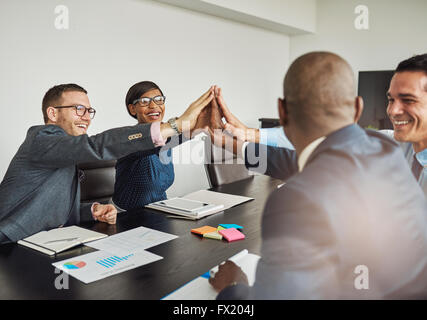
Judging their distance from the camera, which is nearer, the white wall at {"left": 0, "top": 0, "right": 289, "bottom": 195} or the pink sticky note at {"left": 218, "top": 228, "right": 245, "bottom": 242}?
the pink sticky note at {"left": 218, "top": 228, "right": 245, "bottom": 242}

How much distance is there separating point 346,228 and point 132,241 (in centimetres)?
104

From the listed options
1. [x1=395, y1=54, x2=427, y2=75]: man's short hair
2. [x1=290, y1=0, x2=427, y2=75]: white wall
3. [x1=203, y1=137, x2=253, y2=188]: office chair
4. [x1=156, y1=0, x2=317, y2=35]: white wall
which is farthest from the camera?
[x1=290, y1=0, x2=427, y2=75]: white wall

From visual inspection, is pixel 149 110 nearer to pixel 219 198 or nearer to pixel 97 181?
pixel 97 181

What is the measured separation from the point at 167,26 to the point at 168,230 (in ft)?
9.81

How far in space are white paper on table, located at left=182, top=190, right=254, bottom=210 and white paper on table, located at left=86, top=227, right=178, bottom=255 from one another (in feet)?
1.85

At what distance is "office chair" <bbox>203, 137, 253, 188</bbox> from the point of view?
298 cm

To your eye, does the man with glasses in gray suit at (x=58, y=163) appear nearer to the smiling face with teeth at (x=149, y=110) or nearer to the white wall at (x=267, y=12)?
the smiling face with teeth at (x=149, y=110)

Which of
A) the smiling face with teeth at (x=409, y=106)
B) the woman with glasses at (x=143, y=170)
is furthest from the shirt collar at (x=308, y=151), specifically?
the woman with glasses at (x=143, y=170)

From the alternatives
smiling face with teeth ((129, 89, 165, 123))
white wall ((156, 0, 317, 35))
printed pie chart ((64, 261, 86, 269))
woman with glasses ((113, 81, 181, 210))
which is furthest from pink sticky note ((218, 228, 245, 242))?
white wall ((156, 0, 317, 35))

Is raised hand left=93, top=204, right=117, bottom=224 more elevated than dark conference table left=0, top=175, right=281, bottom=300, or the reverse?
raised hand left=93, top=204, right=117, bottom=224

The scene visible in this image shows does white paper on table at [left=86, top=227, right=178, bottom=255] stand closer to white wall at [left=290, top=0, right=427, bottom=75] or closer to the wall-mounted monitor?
the wall-mounted monitor

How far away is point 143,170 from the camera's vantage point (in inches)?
96.7

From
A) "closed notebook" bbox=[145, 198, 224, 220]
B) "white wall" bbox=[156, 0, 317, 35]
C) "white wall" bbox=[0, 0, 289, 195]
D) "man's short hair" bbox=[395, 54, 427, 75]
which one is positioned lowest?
"closed notebook" bbox=[145, 198, 224, 220]
